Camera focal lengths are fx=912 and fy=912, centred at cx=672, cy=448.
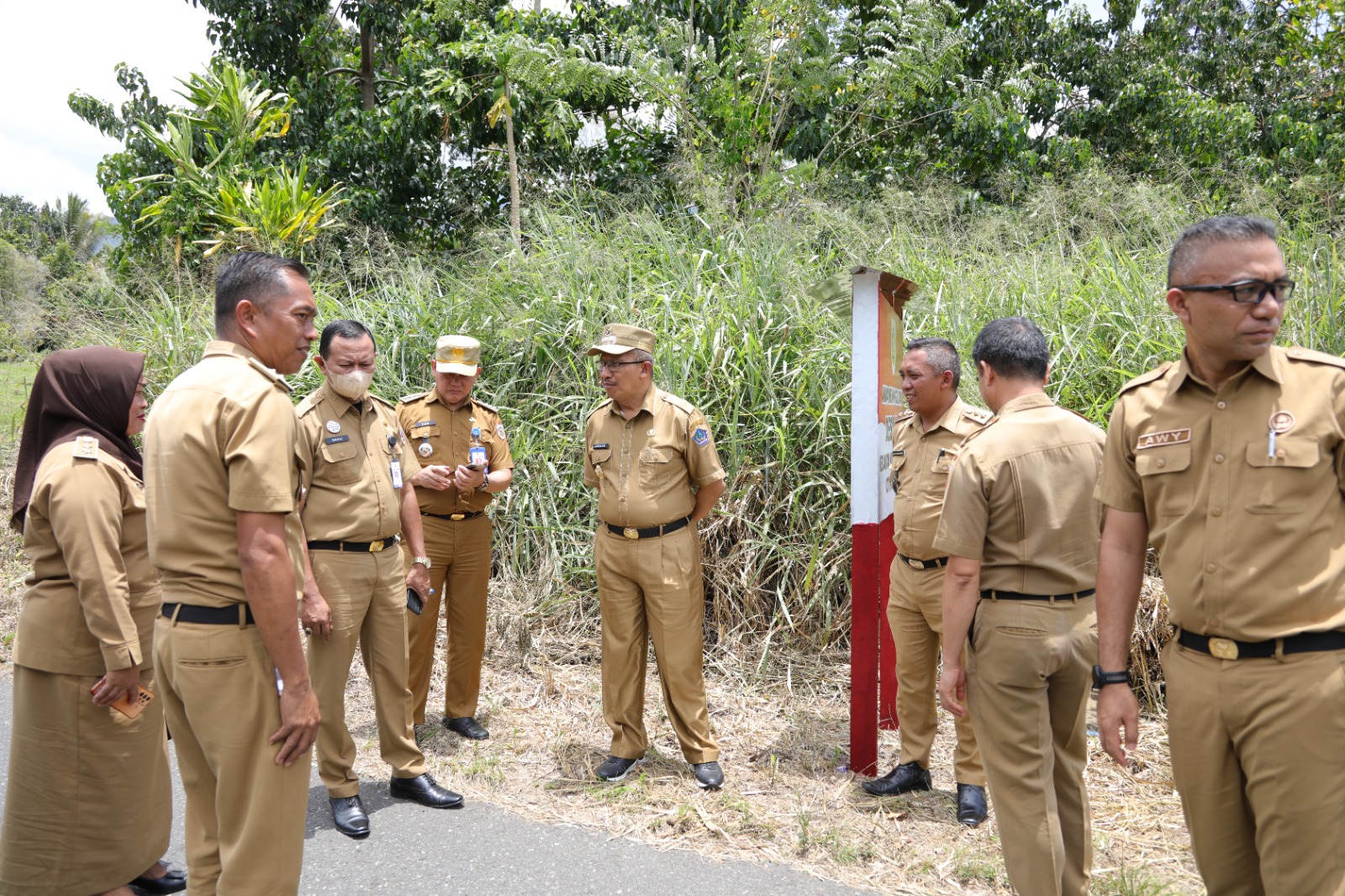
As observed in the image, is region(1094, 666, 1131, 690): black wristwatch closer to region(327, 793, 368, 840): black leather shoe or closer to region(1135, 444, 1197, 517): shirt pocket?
region(1135, 444, 1197, 517): shirt pocket

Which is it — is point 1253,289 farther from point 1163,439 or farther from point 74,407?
point 74,407

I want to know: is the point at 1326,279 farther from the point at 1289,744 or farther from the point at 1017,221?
the point at 1289,744

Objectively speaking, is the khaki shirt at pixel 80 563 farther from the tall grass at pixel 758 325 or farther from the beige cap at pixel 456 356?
the tall grass at pixel 758 325

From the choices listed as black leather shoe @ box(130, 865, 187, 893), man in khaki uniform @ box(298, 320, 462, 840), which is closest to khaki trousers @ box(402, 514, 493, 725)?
man in khaki uniform @ box(298, 320, 462, 840)

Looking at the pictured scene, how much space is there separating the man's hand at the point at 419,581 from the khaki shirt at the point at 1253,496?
323 cm

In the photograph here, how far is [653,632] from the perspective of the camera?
14.4 feet

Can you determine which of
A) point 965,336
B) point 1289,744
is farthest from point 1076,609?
point 965,336

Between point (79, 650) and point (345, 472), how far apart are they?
1.27 m

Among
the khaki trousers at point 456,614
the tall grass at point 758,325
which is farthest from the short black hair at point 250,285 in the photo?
the tall grass at point 758,325

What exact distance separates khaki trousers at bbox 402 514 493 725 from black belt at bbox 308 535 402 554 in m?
0.75

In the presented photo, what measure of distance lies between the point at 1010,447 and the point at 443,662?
4.14 m

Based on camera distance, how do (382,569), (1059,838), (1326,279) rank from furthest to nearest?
(1326,279)
(382,569)
(1059,838)

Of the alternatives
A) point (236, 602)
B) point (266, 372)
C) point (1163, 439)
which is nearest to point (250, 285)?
point (266, 372)

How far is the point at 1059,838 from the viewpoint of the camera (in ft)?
9.12
